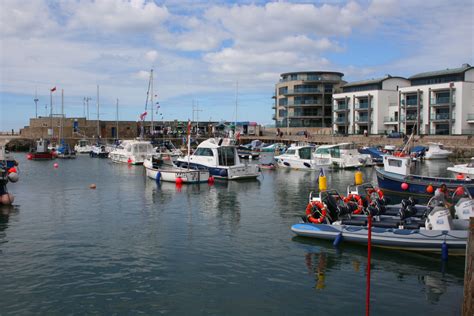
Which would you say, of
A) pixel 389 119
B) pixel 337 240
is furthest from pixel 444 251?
pixel 389 119

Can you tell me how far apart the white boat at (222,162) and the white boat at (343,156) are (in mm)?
14097

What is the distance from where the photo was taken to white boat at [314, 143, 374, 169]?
52.6 m

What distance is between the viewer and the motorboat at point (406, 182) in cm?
2995

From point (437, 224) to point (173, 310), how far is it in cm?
1025

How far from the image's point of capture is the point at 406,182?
31.2m

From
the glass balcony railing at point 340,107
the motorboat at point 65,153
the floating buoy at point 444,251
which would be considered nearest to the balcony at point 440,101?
the glass balcony railing at point 340,107

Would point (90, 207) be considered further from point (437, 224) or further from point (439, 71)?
point (439, 71)

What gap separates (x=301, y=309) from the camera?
508 inches

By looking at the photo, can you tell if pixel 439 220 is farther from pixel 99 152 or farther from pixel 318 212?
pixel 99 152

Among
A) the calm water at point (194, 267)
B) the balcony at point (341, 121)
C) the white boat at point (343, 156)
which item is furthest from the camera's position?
the balcony at point (341, 121)

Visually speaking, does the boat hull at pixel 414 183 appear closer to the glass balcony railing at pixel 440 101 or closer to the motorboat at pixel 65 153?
the glass balcony railing at pixel 440 101

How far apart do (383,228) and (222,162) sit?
23.4m

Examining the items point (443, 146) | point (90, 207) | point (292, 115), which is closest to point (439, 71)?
point (443, 146)

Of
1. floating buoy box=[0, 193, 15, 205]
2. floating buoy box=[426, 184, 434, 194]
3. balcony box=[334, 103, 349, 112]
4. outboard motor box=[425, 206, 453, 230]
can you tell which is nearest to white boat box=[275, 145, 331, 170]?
floating buoy box=[426, 184, 434, 194]
